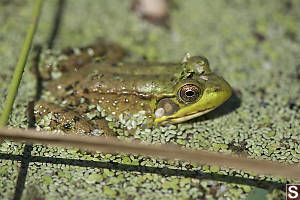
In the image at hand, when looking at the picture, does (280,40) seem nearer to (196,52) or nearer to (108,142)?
(196,52)

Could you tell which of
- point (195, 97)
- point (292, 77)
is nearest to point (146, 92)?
point (195, 97)

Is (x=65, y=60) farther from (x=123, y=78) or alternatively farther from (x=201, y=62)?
(x=201, y=62)

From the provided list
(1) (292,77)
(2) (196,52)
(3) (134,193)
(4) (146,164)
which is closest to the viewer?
(3) (134,193)

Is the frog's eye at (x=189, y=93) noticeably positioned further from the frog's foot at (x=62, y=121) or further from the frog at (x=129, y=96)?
the frog's foot at (x=62, y=121)

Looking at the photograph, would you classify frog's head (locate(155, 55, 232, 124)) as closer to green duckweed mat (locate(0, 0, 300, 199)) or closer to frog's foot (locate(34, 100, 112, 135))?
green duckweed mat (locate(0, 0, 300, 199))

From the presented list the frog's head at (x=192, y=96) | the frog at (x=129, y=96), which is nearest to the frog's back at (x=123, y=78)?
the frog at (x=129, y=96)

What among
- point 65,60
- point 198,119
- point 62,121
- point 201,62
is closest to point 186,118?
point 198,119

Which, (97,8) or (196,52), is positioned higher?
(97,8)
